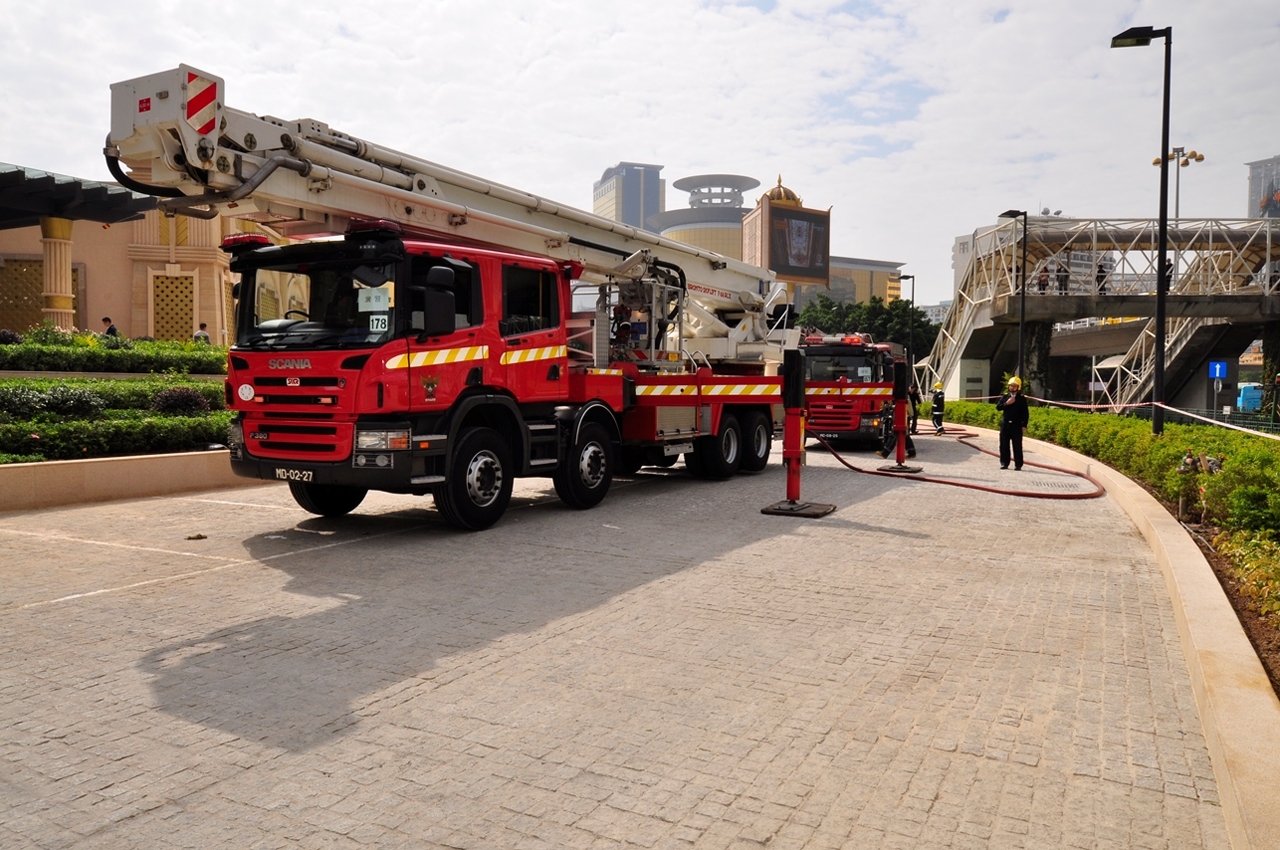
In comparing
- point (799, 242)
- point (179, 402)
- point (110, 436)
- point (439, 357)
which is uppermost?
point (799, 242)

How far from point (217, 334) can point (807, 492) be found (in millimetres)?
22521

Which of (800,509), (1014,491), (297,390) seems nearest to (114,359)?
(297,390)

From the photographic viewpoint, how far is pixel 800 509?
36.1ft

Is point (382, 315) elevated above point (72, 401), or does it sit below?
above

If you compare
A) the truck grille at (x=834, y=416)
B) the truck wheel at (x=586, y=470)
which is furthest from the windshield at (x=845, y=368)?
the truck wheel at (x=586, y=470)

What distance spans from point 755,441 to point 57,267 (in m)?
20.1

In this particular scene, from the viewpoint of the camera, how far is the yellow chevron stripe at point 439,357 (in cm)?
874

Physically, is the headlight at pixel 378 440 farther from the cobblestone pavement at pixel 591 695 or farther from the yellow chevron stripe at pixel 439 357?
the cobblestone pavement at pixel 591 695

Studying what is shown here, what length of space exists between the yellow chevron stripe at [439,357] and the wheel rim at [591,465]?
207 cm

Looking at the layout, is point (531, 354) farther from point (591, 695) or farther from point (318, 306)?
point (591, 695)

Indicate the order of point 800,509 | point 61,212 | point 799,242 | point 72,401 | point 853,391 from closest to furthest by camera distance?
1. point 800,509
2. point 72,401
3. point 853,391
4. point 61,212
5. point 799,242

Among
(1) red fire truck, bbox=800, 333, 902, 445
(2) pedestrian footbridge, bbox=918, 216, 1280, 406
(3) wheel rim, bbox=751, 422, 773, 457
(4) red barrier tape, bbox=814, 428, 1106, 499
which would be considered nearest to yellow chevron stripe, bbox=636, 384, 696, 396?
(4) red barrier tape, bbox=814, 428, 1106, 499

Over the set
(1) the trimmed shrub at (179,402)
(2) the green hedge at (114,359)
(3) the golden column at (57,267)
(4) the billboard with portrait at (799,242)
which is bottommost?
(1) the trimmed shrub at (179,402)

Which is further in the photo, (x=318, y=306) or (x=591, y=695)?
(x=318, y=306)
